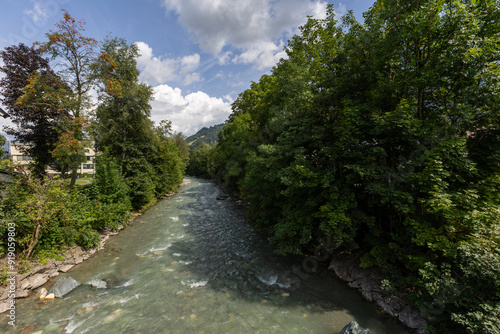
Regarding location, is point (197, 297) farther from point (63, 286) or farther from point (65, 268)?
point (65, 268)

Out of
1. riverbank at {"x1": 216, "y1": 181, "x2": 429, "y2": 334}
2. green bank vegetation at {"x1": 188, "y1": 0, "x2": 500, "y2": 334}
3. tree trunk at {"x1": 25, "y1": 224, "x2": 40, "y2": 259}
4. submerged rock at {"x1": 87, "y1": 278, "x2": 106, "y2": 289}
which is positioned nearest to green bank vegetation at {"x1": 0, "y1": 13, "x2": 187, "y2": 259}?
tree trunk at {"x1": 25, "y1": 224, "x2": 40, "y2": 259}

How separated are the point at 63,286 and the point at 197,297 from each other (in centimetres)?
490

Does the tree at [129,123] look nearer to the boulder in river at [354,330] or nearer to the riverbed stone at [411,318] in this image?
the boulder in river at [354,330]

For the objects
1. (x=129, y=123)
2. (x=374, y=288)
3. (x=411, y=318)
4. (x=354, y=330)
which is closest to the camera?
(x=354, y=330)

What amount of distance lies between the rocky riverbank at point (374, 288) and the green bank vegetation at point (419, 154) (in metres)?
0.46

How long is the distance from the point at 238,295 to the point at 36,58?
22841 millimetres

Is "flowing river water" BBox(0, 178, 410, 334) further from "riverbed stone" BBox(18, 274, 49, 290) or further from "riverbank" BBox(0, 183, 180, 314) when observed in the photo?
"riverbed stone" BBox(18, 274, 49, 290)

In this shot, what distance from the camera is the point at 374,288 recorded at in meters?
6.92

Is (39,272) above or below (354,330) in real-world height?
above

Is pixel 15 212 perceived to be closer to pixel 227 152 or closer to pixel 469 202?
pixel 469 202

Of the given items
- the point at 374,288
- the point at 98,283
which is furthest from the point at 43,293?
the point at 374,288

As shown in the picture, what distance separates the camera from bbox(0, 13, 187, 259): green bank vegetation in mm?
7708

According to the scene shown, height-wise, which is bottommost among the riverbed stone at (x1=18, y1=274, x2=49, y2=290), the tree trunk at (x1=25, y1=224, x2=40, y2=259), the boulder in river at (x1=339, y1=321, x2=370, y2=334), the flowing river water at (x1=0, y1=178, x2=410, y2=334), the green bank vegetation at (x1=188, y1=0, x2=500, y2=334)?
the flowing river water at (x1=0, y1=178, x2=410, y2=334)

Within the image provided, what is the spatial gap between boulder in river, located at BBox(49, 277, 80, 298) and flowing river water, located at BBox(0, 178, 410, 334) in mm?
224
